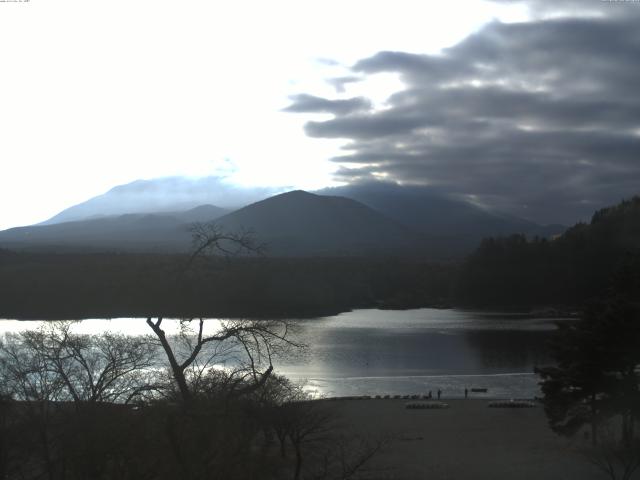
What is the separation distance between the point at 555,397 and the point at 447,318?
43.1 meters

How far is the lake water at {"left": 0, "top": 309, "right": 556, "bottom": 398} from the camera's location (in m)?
26.4

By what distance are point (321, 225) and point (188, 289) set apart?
6315 inches

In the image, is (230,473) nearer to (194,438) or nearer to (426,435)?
(194,438)

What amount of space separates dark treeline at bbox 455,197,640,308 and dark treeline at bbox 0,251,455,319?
15.8ft

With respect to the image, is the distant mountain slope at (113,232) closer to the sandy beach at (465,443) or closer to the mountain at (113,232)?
the mountain at (113,232)

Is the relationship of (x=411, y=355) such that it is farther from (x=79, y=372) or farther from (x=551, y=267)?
(x=551, y=267)

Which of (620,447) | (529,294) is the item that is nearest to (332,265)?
(529,294)

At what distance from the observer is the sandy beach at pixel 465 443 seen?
1351cm

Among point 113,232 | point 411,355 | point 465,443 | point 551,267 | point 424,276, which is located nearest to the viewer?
point 465,443

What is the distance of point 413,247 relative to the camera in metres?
166

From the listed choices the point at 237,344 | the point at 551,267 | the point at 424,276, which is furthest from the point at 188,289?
the point at 424,276

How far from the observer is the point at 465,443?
16828 millimetres

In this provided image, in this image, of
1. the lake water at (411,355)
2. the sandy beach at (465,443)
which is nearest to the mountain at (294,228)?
the lake water at (411,355)

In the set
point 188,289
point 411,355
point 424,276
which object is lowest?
point 411,355
